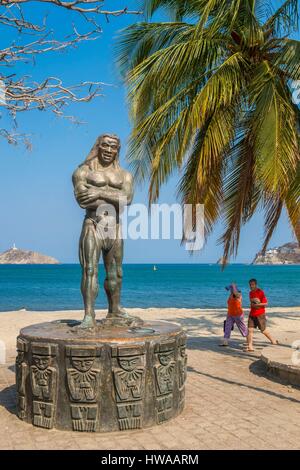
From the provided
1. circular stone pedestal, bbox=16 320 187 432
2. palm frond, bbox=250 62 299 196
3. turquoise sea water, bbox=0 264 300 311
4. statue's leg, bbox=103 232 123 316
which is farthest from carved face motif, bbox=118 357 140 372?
turquoise sea water, bbox=0 264 300 311

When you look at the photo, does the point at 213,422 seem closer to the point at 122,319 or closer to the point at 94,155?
the point at 122,319

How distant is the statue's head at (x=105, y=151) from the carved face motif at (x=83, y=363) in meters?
2.64

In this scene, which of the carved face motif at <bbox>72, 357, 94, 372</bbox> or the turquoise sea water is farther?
the turquoise sea water

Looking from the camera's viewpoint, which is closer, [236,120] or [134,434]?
[134,434]

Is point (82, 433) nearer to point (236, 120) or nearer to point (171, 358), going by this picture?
point (171, 358)

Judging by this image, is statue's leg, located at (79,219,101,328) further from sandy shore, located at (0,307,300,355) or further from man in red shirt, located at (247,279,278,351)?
sandy shore, located at (0,307,300,355)

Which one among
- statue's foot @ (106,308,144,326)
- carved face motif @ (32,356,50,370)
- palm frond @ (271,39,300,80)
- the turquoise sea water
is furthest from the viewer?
the turquoise sea water

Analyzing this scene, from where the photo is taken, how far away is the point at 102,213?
6.67 metres

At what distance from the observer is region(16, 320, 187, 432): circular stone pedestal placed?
18.5 feet

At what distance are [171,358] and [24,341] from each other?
1.86 metres

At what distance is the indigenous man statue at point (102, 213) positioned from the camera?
21.3 feet

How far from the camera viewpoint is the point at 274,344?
10.7 meters

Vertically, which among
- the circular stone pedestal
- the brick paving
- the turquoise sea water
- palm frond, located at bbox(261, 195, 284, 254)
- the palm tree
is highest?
the palm tree

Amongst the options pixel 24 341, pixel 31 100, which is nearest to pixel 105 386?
pixel 24 341
